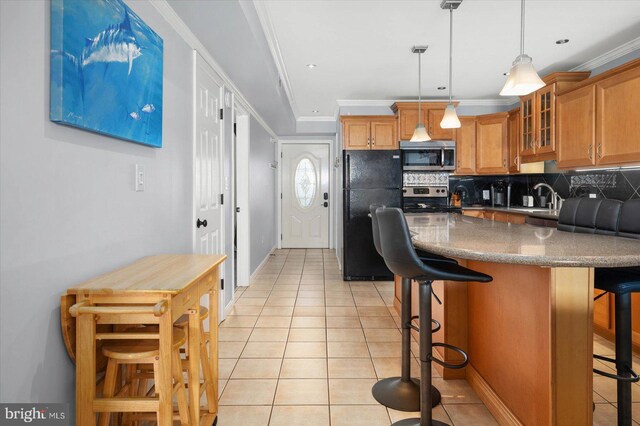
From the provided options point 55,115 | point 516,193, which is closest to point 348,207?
point 516,193

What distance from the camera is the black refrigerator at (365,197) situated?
5.41m

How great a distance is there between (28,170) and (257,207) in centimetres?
471

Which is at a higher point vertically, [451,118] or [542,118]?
[542,118]

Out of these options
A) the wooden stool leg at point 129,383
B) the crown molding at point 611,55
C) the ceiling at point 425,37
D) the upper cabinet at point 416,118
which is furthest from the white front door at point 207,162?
the crown molding at point 611,55

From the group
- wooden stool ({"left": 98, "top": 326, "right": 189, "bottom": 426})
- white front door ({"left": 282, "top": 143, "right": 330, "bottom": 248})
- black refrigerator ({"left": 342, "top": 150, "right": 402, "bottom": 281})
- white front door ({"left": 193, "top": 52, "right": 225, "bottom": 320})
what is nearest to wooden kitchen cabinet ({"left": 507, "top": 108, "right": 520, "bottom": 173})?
black refrigerator ({"left": 342, "top": 150, "right": 402, "bottom": 281})

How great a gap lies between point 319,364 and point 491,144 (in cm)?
415

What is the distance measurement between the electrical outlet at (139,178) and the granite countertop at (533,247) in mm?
1430

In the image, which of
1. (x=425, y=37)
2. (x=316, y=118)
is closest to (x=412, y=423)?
(x=425, y=37)

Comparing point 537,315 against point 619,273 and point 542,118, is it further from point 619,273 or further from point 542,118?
point 542,118

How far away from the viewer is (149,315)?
142 centimetres

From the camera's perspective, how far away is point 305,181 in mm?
8367

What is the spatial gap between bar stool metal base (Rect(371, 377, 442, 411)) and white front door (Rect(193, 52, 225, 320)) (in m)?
1.61

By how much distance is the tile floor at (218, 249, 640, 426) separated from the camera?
7.17 feet

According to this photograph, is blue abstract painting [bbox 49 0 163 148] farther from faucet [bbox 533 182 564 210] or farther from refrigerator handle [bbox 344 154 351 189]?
faucet [bbox 533 182 564 210]
